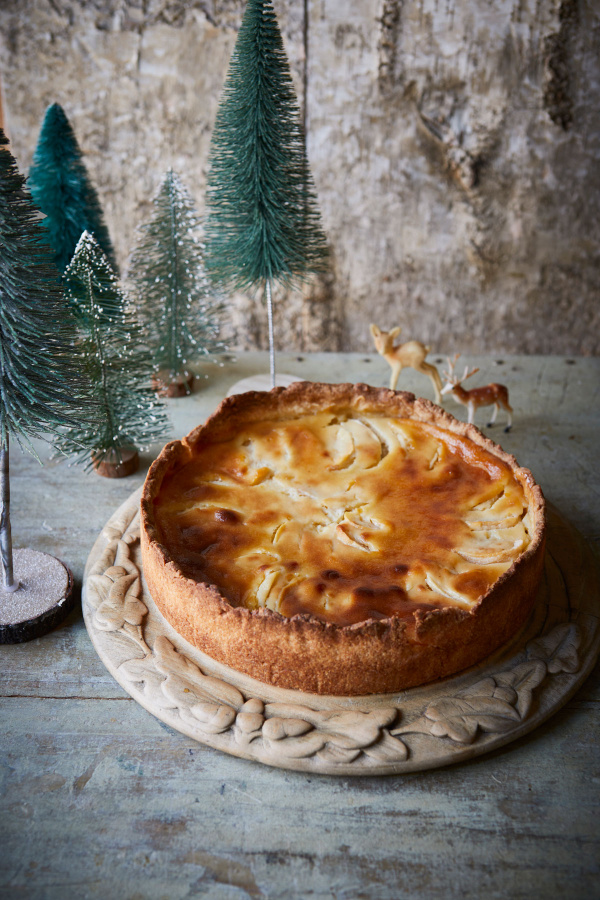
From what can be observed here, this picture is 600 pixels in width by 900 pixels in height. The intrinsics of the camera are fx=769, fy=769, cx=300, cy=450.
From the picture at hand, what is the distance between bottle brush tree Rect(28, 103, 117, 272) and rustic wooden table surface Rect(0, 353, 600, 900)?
67.0 inches

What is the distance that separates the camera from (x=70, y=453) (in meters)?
2.77

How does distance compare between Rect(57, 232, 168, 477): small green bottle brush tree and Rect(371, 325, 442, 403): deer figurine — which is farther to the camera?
Rect(371, 325, 442, 403): deer figurine

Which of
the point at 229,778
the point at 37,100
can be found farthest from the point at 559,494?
the point at 37,100

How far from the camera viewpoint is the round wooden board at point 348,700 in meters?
1.71

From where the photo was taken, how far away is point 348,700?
1827 mm

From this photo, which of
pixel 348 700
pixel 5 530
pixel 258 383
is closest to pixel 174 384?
pixel 258 383

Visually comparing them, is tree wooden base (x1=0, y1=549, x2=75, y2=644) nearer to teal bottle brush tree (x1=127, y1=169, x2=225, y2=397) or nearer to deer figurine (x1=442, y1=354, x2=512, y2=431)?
teal bottle brush tree (x1=127, y1=169, x2=225, y2=397)

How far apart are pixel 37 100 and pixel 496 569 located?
3.35m

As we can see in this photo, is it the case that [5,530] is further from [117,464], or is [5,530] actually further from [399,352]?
[399,352]

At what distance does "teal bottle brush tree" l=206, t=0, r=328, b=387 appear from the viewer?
262cm

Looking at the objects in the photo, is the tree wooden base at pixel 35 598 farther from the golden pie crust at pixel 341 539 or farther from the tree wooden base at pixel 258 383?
the tree wooden base at pixel 258 383

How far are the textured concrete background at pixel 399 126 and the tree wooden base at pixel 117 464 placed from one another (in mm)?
1665

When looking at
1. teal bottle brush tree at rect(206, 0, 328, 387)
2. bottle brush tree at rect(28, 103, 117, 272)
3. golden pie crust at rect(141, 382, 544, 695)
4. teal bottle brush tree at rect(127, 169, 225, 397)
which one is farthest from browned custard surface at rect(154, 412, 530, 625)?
bottle brush tree at rect(28, 103, 117, 272)

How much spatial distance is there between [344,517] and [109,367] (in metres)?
1.03
